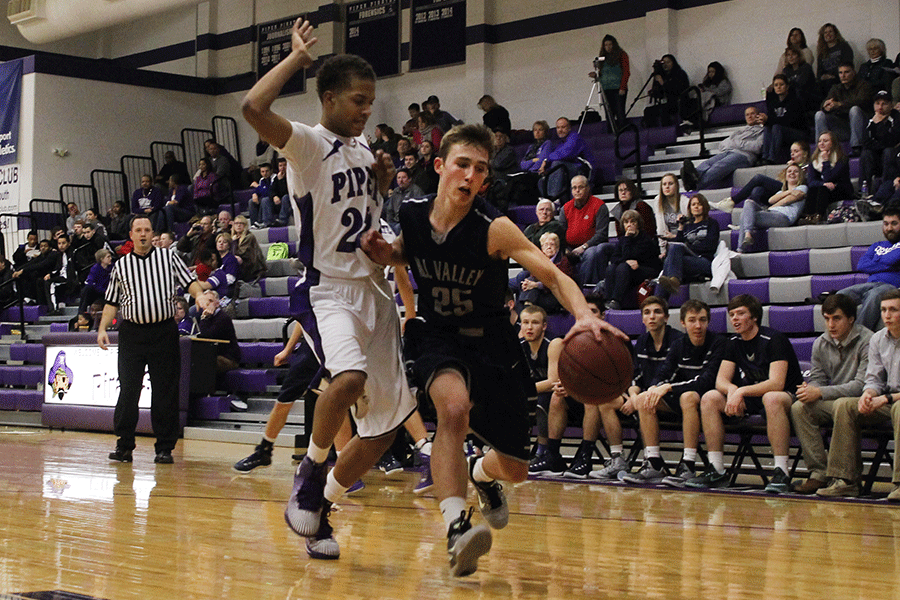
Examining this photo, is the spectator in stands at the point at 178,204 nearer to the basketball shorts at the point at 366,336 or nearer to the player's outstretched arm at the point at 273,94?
the basketball shorts at the point at 366,336

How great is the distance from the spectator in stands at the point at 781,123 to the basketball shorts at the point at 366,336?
779 centimetres

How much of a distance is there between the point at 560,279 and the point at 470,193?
1.46 ft

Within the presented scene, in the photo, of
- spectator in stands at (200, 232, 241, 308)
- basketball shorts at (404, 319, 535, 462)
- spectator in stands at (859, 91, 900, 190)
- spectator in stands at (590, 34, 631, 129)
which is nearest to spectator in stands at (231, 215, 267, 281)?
spectator in stands at (200, 232, 241, 308)

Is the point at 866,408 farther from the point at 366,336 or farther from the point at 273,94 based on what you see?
the point at 273,94

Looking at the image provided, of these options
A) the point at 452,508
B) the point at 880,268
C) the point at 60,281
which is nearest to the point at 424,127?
the point at 60,281

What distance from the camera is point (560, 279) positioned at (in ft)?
10.9

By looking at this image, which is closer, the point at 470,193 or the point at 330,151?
the point at 470,193

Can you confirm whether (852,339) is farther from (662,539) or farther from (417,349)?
(417,349)

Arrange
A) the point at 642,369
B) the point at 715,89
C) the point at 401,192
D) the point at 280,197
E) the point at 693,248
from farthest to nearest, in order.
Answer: the point at 280,197 → the point at 715,89 → the point at 401,192 → the point at 693,248 → the point at 642,369

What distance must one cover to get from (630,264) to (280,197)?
7.26 m

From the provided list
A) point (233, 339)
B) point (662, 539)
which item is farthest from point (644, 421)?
point (233, 339)

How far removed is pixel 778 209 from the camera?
921 centimetres

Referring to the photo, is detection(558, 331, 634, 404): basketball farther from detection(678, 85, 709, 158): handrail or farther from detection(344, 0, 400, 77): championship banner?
detection(344, 0, 400, 77): championship banner

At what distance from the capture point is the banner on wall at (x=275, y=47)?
18141 millimetres
